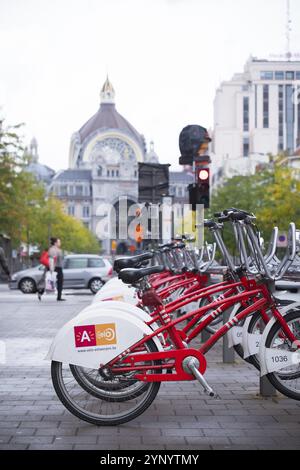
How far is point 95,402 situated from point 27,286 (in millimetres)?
28208

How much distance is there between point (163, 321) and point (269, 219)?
143ft

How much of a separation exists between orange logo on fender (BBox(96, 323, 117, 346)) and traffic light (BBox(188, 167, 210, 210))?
8.76 meters

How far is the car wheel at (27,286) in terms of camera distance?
3400 centimetres

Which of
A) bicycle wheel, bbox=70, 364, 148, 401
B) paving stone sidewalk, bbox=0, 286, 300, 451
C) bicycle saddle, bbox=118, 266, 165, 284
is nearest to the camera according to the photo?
paving stone sidewalk, bbox=0, 286, 300, 451

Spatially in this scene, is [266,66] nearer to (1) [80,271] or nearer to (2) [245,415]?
(1) [80,271]

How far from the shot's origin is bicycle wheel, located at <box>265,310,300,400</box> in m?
6.58

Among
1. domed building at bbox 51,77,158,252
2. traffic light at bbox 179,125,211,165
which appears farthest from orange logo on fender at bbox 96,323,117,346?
domed building at bbox 51,77,158,252

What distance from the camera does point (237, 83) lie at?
389 feet

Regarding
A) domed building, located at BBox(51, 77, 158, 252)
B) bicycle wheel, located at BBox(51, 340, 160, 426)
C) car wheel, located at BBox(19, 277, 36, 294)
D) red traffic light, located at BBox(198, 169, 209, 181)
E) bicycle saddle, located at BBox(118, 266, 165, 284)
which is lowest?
car wheel, located at BBox(19, 277, 36, 294)

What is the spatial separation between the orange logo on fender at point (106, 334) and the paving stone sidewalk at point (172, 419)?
0.60m

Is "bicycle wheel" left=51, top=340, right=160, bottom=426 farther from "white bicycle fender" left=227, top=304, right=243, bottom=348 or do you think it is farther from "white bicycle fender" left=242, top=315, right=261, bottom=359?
"white bicycle fender" left=227, top=304, right=243, bottom=348

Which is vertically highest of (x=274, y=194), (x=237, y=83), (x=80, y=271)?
(x=237, y=83)

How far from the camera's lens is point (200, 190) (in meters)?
14.9
